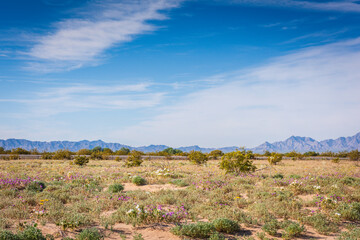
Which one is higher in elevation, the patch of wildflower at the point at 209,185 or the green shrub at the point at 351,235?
the patch of wildflower at the point at 209,185

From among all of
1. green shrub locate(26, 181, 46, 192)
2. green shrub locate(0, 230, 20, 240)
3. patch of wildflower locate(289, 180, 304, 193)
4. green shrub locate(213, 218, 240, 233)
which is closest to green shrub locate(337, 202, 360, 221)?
patch of wildflower locate(289, 180, 304, 193)

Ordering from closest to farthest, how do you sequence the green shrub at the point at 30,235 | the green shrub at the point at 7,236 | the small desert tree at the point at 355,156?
the green shrub at the point at 7,236, the green shrub at the point at 30,235, the small desert tree at the point at 355,156

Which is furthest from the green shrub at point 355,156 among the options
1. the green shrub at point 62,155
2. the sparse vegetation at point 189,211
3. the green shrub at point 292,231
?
the green shrub at point 62,155

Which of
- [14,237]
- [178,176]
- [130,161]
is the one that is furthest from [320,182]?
[130,161]

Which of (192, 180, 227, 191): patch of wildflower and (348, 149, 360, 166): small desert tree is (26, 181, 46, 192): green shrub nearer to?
(192, 180, 227, 191): patch of wildflower

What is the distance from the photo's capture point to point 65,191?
11.9 meters

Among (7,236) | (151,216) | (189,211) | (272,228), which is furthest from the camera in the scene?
(189,211)

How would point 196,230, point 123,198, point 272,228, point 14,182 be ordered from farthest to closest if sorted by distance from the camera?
1. point 14,182
2. point 123,198
3. point 272,228
4. point 196,230

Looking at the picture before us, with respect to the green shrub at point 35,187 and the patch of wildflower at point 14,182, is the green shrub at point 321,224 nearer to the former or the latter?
the green shrub at point 35,187

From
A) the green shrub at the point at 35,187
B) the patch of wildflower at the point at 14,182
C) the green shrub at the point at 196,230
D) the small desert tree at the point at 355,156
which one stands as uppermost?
the patch of wildflower at the point at 14,182

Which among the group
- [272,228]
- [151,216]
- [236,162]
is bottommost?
[272,228]

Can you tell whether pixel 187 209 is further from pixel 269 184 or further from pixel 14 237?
pixel 269 184

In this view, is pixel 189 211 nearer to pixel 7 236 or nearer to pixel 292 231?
pixel 292 231

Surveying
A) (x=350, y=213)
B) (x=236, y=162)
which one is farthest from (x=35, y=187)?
(x=350, y=213)
